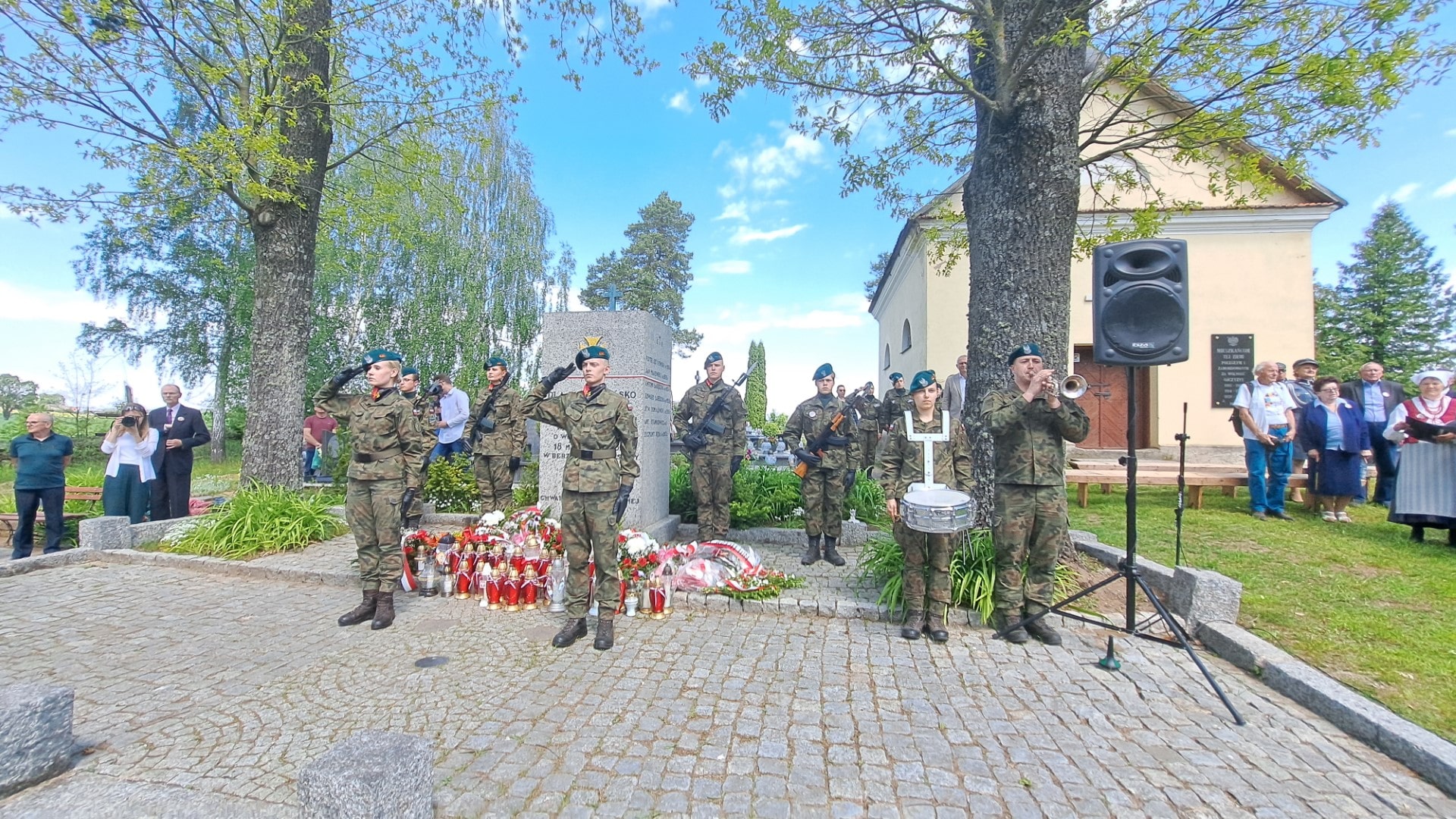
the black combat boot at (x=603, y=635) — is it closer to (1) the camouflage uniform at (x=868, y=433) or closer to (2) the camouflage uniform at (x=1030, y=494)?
(2) the camouflage uniform at (x=1030, y=494)

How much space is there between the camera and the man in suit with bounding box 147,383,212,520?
26.2ft

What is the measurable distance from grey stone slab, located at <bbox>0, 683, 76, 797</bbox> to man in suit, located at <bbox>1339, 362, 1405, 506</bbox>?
489 inches

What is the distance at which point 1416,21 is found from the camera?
15.5 ft

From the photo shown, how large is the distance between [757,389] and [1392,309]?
33.2m

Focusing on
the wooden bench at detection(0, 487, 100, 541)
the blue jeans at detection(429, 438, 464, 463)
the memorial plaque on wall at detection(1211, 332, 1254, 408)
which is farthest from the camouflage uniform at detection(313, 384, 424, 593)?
the memorial plaque on wall at detection(1211, 332, 1254, 408)

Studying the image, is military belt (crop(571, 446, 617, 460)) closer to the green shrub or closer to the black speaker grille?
the black speaker grille

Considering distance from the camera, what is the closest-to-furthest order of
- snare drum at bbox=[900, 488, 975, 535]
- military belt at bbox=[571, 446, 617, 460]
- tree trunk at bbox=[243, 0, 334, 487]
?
snare drum at bbox=[900, 488, 975, 535] → military belt at bbox=[571, 446, 617, 460] → tree trunk at bbox=[243, 0, 334, 487]

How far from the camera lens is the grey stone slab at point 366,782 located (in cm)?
214

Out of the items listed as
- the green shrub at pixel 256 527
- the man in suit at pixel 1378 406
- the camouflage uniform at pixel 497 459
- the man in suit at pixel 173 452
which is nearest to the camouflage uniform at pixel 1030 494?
the camouflage uniform at pixel 497 459

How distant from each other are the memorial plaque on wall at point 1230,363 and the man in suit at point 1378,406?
5.97 meters

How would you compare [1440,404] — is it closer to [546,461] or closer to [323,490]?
[546,461]

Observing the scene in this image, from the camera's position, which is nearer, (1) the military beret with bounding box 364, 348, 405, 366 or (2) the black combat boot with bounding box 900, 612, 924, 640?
(2) the black combat boot with bounding box 900, 612, 924, 640

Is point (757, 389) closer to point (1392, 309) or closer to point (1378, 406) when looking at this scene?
point (1378, 406)

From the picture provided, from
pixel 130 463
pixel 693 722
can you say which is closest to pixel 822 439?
pixel 693 722
